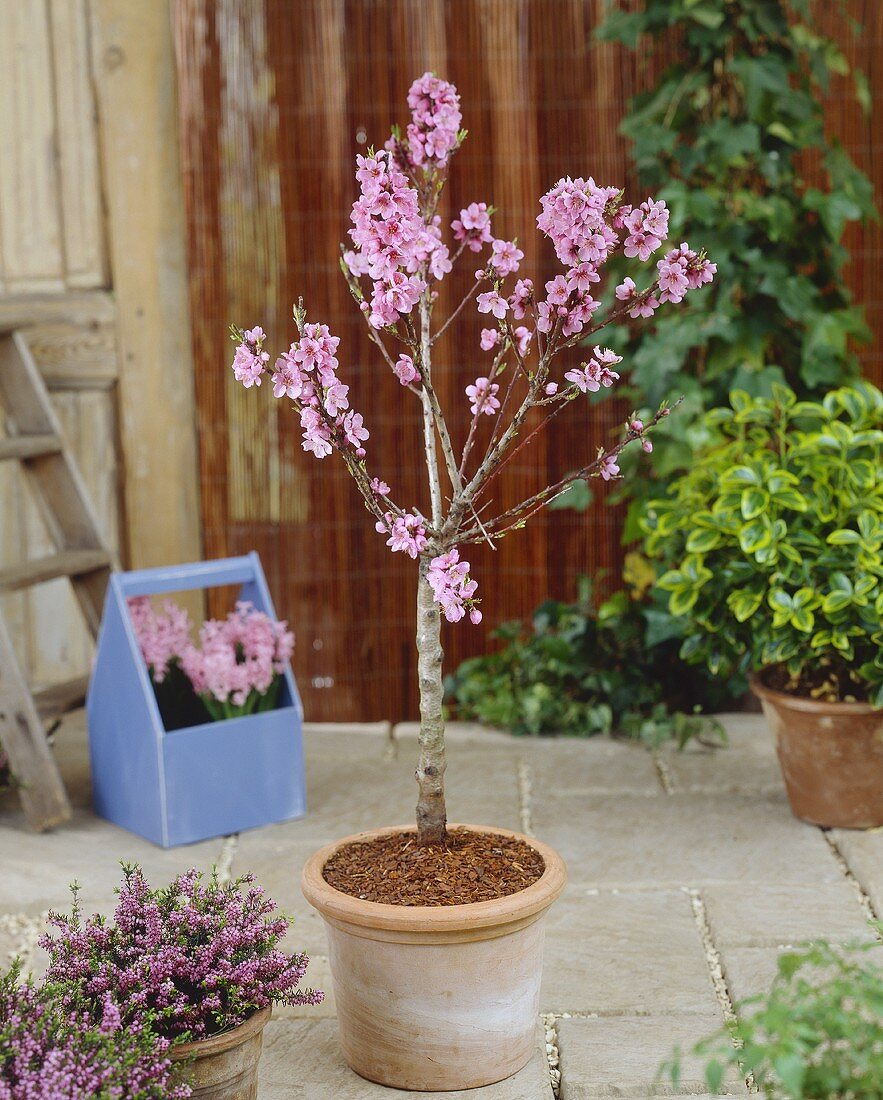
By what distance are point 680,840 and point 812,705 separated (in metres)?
0.41

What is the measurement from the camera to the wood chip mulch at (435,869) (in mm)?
1856

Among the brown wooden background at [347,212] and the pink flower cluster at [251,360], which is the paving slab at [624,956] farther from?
the brown wooden background at [347,212]

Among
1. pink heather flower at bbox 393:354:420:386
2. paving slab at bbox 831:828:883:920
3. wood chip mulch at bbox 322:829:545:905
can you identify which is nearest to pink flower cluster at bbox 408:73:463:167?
pink heather flower at bbox 393:354:420:386

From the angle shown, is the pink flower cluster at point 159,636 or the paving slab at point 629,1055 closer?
the paving slab at point 629,1055

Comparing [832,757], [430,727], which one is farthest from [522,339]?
[832,757]

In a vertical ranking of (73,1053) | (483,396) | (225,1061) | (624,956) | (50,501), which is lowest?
(624,956)

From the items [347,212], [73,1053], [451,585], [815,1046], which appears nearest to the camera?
[815,1046]

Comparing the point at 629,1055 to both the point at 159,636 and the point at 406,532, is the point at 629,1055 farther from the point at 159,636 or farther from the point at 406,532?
the point at 159,636

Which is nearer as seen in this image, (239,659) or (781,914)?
(781,914)

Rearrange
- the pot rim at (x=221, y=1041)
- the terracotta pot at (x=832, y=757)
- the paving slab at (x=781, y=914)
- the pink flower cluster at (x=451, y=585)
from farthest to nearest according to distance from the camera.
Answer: the terracotta pot at (x=832, y=757) → the paving slab at (x=781, y=914) → the pink flower cluster at (x=451, y=585) → the pot rim at (x=221, y=1041)

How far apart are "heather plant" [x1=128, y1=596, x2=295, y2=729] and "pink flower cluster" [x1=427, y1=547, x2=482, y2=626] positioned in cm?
120

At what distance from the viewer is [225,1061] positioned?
165 cm

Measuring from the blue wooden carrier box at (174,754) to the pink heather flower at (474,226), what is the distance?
1.22 metres

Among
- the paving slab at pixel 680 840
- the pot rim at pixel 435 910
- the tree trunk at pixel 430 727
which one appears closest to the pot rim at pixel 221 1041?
the pot rim at pixel 435 910
